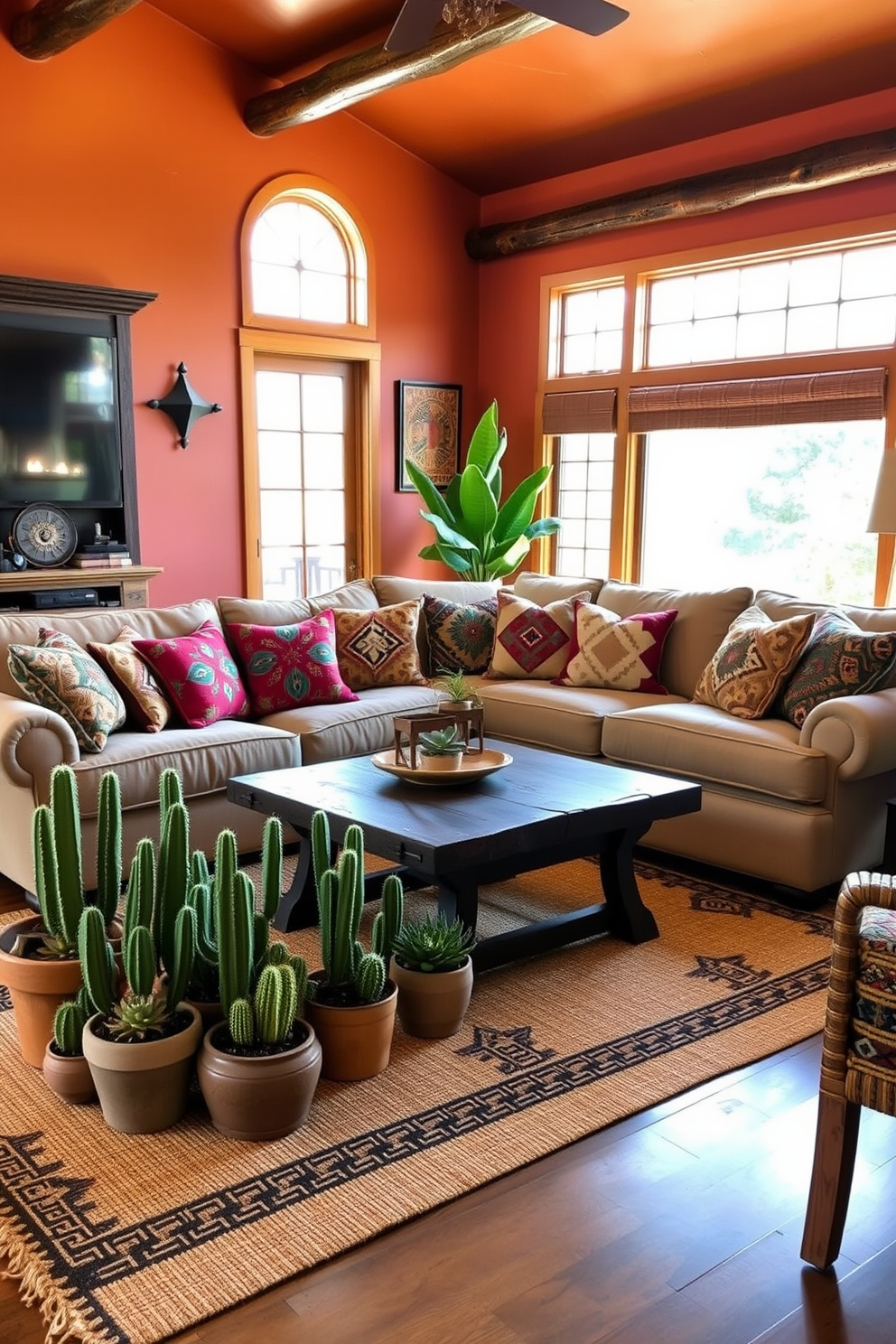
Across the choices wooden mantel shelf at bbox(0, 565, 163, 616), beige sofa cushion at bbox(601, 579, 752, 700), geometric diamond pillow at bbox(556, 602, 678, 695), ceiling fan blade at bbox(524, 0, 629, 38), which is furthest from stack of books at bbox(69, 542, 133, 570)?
ceiling fan blade at bbox(524, 0, 629, 38)

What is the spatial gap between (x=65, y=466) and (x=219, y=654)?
2047 millimetres

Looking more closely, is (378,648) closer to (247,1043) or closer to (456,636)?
(456,636)

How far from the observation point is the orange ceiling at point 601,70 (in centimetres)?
493

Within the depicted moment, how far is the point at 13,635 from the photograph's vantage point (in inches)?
152

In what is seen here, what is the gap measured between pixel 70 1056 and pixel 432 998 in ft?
2.67

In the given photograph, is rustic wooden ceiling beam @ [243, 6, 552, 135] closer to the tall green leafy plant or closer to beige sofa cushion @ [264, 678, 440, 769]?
the tall green leafy plant

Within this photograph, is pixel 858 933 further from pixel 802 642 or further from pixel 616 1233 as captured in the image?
pixel 802 642

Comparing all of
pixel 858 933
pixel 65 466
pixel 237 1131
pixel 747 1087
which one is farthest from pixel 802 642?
pixel 65 466

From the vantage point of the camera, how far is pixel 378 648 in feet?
15.6

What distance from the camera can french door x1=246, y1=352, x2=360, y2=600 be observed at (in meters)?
6.61

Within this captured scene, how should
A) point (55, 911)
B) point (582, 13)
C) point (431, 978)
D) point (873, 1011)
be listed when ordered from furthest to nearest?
point (582, 13), point (431, 978), point (55, 911), point (873, 1011)

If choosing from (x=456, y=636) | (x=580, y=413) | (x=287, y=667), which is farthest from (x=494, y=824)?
(x=580, y=413)

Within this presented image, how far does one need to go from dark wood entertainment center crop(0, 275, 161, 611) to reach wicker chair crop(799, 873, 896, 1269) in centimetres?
445

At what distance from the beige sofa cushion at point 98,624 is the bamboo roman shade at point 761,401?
3.05 metres
